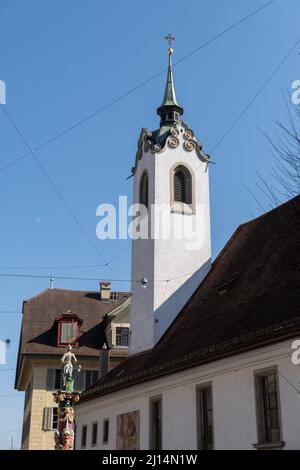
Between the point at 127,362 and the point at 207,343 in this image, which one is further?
the point at 127,362

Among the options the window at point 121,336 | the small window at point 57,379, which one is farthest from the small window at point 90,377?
the window at point 121,336

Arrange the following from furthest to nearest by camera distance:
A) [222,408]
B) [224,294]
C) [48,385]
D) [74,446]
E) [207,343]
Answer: [48,385] < [74,446] < [224,294] < [207,343] < [222,408]

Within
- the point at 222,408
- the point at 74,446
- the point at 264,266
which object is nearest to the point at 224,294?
the point at 264,266

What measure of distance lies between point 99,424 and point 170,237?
8.53 meters

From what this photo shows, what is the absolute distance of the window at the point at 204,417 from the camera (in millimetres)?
20578

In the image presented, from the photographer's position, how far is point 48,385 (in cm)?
4109

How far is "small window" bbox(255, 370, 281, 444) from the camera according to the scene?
695 inches

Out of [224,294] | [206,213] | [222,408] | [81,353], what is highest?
[206,213]

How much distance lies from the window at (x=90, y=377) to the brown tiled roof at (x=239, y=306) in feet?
39.1

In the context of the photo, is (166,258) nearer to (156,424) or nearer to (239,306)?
(156,424)

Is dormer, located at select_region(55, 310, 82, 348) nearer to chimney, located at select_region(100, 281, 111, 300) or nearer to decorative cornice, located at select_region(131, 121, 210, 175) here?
chimney, located at select_region(100, 281, 111, 300)

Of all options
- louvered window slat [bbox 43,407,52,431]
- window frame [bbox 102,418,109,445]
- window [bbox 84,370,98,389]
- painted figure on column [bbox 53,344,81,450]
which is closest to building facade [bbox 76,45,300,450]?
window frame [bbox 102,418,109,445]
